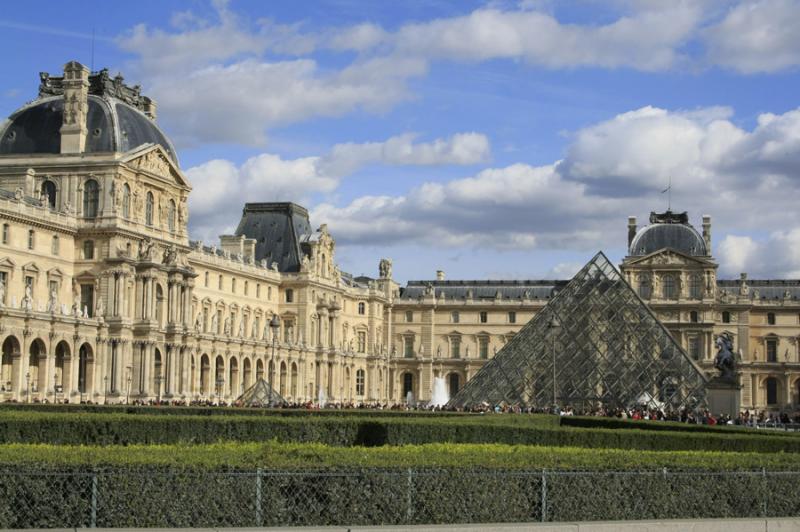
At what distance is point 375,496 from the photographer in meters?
13.5

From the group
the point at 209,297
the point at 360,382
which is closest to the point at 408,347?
the point at 360,382

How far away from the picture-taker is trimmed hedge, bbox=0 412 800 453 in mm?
22000

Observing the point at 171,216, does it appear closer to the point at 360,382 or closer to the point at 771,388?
the point at 360,382

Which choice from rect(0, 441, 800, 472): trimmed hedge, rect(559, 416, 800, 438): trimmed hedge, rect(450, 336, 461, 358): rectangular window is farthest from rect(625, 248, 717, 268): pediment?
rect(0, 441, 800, 472): trimmed hedge

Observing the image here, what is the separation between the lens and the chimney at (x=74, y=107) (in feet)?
188

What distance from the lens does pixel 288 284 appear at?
3300 inches

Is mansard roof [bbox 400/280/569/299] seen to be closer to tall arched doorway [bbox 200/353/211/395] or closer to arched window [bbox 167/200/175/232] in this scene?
tall arched doorway [bbox 200/353/211/395]

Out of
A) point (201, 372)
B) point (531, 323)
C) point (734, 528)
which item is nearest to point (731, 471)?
point (734, 528)

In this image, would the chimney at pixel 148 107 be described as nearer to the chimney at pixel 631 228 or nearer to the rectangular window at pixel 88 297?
the rectangular window at pixel 88 297

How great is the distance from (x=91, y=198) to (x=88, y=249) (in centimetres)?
240

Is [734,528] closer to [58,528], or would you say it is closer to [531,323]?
[58,528]

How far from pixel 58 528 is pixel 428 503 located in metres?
3.97

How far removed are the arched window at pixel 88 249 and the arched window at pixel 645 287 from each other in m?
49.2

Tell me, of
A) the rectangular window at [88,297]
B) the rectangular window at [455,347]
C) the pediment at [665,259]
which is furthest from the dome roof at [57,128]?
the rectangular window at [455,347]
